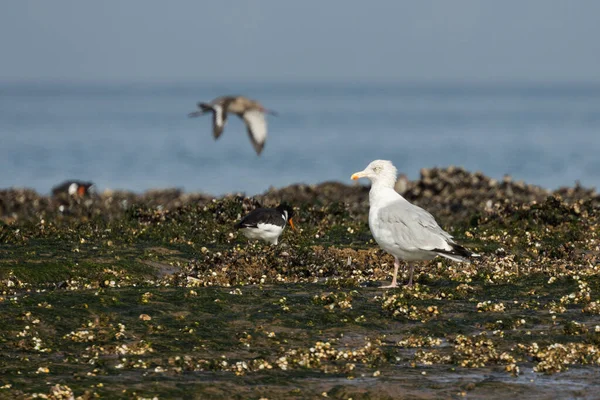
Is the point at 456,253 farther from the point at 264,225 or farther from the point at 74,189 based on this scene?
the point at 74,189

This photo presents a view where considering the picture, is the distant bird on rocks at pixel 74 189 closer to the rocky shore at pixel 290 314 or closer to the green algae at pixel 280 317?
the rocky shore at pixel 290 314

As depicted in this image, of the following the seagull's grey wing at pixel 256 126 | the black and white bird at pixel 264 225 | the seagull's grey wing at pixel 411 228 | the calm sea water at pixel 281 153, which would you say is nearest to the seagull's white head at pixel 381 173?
the seagull's grey wing at pixel 411 228

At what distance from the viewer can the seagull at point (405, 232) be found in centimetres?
1510

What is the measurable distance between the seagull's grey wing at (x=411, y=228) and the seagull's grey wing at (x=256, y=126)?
14510 mm

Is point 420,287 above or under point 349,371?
above

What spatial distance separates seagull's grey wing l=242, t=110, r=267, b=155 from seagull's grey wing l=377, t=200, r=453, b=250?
14.5 m

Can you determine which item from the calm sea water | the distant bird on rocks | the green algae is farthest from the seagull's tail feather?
the calm sea water

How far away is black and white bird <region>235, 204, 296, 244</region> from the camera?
19.3 metres

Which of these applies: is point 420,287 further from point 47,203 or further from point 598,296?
point 47,203

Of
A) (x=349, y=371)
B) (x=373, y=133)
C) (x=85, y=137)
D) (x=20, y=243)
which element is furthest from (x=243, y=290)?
(x=373, y=133)

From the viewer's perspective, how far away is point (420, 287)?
15.1 metres

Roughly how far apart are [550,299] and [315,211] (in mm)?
9967

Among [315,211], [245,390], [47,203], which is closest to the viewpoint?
[245,390]

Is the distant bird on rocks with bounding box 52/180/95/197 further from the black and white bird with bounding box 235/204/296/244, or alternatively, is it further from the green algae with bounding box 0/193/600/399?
the black and white bird with bounding box 235/204/296/244
